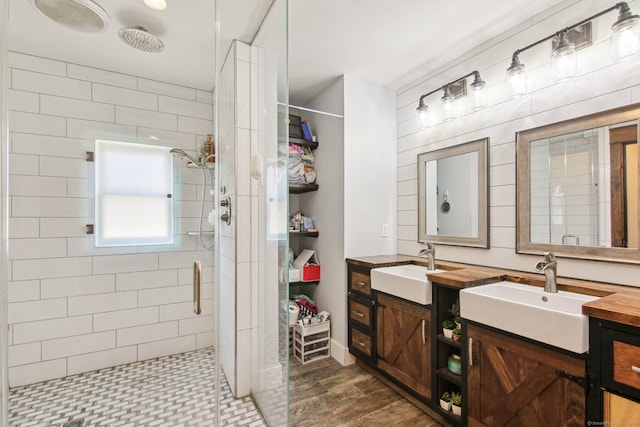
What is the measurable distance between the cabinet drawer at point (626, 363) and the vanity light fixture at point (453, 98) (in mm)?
1510

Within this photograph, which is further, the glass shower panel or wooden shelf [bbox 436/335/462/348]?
wooden shelf [bbox 436/335/462/348]

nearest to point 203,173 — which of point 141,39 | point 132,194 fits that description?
point 132,194

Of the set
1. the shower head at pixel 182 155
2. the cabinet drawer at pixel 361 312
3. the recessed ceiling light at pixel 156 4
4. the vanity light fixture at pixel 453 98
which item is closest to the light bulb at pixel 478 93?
the vanity light fixture at pixel 453 98

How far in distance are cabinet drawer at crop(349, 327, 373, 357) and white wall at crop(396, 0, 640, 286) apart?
0.83 metres

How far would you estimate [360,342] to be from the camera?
2.20 m

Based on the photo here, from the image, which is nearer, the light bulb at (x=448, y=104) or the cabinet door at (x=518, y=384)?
the cabinet door at (x=518, y=384)

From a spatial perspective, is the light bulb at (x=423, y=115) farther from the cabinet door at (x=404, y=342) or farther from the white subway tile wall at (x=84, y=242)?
the white subway tile wall at (x=84, y=242)

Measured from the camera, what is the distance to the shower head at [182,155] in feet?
7.66

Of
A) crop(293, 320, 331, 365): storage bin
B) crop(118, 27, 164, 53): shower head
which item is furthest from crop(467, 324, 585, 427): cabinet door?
crop(118, 27, 164, 53): shower head

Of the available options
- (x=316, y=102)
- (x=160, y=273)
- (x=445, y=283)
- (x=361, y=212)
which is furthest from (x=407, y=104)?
(x=160, y=273)

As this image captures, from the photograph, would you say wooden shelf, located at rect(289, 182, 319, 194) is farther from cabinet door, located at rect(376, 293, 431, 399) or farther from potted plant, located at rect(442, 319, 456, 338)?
potted plant, located at rect(442, 319, 456, 338)

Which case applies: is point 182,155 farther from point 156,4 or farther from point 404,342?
point 404,342

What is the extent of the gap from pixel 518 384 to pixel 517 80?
1639mm

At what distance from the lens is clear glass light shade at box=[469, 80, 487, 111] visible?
72.7 inches
